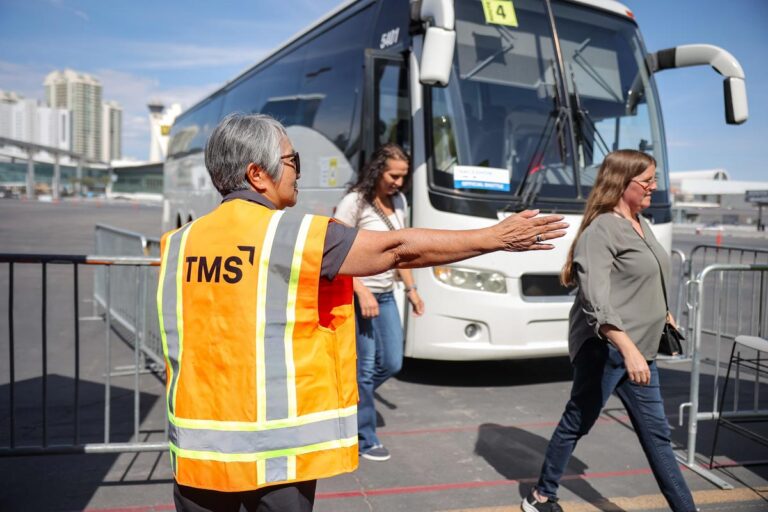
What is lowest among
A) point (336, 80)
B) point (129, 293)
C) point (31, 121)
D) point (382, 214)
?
point (129, 293)

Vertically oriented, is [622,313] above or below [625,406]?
above

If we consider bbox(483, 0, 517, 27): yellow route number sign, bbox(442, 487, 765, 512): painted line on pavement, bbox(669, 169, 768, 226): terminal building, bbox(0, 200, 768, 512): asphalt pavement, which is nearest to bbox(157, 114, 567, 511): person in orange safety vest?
bbox(0, 200, 768, 512): asphalt pavement

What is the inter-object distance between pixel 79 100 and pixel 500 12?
7830 inches

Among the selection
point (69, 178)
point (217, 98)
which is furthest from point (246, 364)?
point (69, 178)

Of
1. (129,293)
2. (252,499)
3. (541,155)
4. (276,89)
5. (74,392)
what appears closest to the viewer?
(252,499)

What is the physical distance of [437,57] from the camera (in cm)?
474

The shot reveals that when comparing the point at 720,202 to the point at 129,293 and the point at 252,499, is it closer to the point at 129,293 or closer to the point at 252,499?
the point at 129,293

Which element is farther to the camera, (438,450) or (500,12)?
(500,12)

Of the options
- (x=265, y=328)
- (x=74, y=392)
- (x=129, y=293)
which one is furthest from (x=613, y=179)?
(x=129, y=293)

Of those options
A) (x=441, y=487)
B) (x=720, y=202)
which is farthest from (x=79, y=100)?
(x=441, y=487)

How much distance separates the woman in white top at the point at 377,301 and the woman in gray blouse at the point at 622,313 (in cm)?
129

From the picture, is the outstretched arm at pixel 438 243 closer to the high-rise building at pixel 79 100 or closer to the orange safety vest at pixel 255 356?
the orange safety vest at pixel 255 356

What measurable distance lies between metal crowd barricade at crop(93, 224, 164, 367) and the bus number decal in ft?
9.57

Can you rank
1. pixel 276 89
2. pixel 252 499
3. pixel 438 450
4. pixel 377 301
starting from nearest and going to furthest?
1. pixel 252 499
2. pixel 377 301
3. pixel 438 450
4. pixel 276 89
